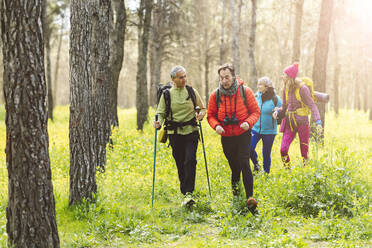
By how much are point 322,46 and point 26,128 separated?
10649 millimetres

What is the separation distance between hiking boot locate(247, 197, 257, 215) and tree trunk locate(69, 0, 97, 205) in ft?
7.74

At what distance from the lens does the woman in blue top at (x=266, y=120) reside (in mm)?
7379

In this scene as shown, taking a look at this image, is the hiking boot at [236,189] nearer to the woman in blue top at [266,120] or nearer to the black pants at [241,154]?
the black pants at [241,154]

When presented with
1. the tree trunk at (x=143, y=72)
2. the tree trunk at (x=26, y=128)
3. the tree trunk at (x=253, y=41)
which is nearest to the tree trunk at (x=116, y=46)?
the tree trunk at (x=143, y=72)

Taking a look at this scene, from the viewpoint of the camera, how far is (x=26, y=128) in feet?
11.4

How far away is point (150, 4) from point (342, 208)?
11.6 m

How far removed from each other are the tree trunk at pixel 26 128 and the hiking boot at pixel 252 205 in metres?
2.69

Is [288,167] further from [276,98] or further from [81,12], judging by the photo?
[81,12]

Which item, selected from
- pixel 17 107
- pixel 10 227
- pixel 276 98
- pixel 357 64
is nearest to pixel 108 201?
pixel 10 227

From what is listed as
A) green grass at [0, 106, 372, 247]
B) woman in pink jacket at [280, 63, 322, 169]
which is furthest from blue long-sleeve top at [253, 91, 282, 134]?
green grass at [0, 106, 372, 247]

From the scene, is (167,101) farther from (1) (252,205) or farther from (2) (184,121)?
(1) (252,205)

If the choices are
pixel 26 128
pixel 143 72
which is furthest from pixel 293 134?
pixel 143 72

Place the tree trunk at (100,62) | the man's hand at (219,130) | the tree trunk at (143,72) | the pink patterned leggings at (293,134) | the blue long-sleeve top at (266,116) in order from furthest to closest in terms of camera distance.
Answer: the tree trunk at (143,72) < the tree trunk at (100,62) < the blue long-sleeve top at (266,116) < the pink patterned leggings at (293,134) < the man's hand at (219,130)

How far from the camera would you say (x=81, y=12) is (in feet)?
19.2
